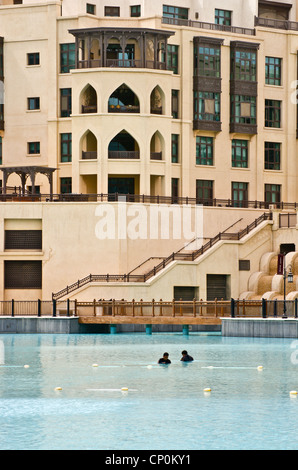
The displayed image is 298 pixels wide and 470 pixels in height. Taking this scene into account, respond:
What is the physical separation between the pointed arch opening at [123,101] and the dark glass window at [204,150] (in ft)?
19.0

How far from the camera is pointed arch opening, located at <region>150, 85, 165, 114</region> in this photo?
235 feet

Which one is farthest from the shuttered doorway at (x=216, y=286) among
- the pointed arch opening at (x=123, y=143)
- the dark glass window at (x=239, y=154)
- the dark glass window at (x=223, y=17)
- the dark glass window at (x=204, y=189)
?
the dark glass window at (x=223, y=17)

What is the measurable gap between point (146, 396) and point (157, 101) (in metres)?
40.5

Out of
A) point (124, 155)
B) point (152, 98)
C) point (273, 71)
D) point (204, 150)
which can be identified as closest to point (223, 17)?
point (273, 71)

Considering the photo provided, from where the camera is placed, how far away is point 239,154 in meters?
76.1

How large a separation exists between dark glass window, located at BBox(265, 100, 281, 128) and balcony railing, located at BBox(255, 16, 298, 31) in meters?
5.87

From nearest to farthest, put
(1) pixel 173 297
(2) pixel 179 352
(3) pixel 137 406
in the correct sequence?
1. (3) pixel 137 406
2. (2) pixel 179 352
3. (1) pixel 173 297

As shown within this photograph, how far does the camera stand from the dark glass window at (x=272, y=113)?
7694 centimetres

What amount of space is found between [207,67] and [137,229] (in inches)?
589
